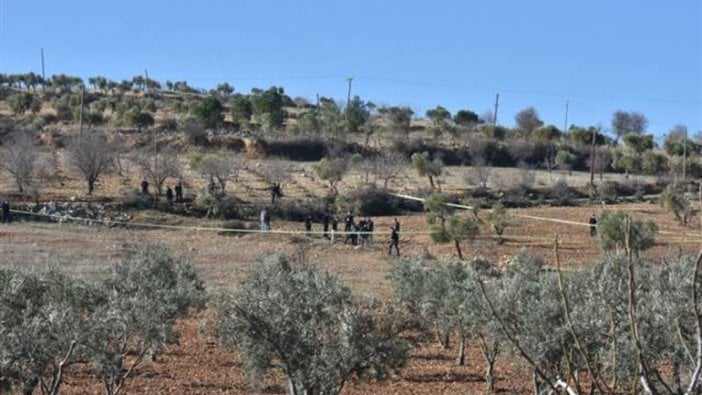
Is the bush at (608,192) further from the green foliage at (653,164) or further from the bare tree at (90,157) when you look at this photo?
the bare tree at (90,157)

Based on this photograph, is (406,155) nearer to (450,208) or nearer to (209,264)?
(450,208)

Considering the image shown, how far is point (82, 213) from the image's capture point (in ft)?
154

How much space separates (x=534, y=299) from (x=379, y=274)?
19877 millimetres

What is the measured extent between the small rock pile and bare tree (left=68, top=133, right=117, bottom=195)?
3.72 meters

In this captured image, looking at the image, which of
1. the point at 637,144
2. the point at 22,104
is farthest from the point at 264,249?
the point at 637,144

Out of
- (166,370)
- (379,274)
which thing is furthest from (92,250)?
(166,370)

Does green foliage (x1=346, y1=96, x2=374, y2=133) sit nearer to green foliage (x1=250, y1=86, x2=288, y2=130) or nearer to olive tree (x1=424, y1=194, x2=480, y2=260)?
green foliage (x1=250, y1=86, x2=288, y2=130)

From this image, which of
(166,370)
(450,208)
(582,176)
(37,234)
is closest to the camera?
(166,370)

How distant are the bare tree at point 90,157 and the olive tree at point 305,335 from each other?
1528 inches

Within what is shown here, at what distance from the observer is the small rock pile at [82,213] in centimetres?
4591

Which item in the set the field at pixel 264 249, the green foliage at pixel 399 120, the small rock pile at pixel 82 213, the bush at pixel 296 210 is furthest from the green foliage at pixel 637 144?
the small rock pile at pixel 82 213

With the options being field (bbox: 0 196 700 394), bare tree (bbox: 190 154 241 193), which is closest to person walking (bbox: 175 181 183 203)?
bare tree (bbox: 190 154 241 193)

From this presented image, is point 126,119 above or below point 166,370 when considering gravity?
above

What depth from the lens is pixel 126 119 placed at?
7681 cm
